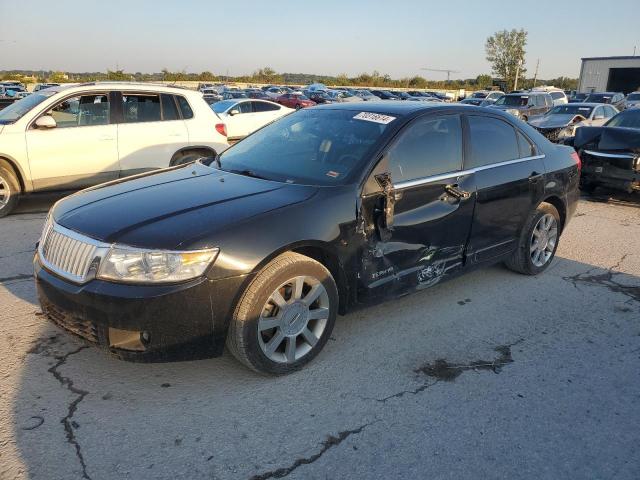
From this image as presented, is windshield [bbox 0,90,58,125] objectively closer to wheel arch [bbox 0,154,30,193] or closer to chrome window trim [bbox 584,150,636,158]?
wheel arch [bbox 0,154,30,193]

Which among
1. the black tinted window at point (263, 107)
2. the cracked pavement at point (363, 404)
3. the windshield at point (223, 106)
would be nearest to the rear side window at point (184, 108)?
the cracked pavement at point (363, 404)

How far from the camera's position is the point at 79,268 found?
9.29 feet

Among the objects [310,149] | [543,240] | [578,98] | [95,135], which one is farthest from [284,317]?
[578,98]

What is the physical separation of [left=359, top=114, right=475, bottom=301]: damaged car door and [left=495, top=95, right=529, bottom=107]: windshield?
18865 mm

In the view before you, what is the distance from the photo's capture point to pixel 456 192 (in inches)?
153

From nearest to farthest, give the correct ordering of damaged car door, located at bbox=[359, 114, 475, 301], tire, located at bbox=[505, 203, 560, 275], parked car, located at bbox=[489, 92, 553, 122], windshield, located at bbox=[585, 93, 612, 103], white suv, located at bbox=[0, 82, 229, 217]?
damaged car door, located at bbox=[359, 114, 475, 301]
tire, located at bbox=[505, 203, 560, 275]
white suv, located at bbox=[0, 82, 229, 217]
parked car, located at bbox=[489, 92, 553, 122]
windshield, located at bbox=[585, 93, 612, 103]

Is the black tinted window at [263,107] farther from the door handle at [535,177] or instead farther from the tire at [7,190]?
the door handle at [535,177]

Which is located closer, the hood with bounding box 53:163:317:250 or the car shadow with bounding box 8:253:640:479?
the car shadow with bounding box 8:253:640:479

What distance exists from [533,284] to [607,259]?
4.58ft

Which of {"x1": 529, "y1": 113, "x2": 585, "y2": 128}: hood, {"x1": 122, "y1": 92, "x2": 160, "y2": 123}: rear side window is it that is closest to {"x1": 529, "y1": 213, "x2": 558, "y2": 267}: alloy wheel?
{"x1": 122, "y1": 92, "x2": 160, "y2": 123}: rear side window

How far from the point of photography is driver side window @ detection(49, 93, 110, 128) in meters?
6.93

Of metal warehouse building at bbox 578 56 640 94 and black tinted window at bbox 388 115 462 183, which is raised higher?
metal warehouse building at bbox 578 56 640 94

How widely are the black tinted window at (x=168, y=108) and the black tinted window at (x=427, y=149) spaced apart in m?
4.98

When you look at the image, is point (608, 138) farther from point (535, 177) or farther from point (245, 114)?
point (245, 114)
